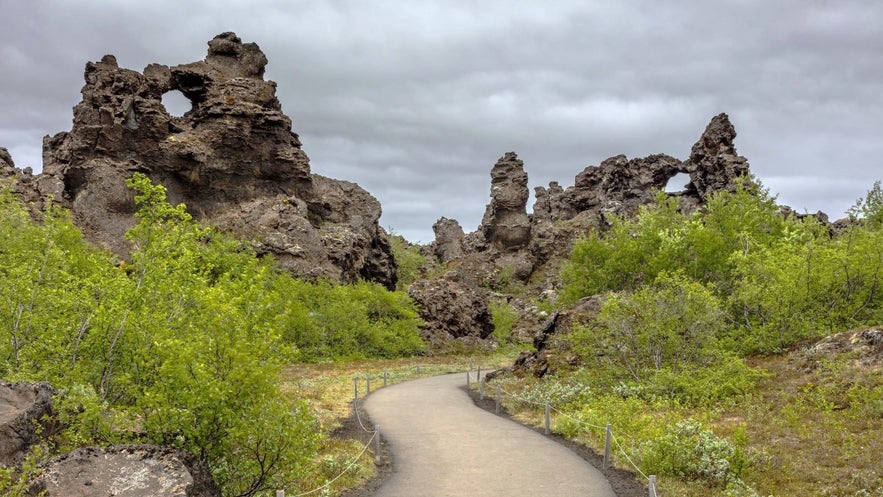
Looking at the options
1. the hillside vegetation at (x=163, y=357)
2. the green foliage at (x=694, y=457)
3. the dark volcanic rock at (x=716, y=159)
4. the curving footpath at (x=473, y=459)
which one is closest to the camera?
the hillside vegetation at (x=163, y=357)

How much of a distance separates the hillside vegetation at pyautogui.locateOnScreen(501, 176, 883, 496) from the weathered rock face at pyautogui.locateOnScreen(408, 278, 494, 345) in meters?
28.8

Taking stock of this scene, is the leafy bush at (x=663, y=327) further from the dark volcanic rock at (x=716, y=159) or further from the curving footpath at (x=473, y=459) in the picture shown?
the dark volcanic rock at (x=716, y=159)

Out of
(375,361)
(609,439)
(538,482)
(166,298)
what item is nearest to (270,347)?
(166,298)

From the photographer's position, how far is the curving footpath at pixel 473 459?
1226 cm

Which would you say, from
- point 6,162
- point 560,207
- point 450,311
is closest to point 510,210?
point 560,207

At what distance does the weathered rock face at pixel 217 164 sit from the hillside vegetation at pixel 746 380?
→ 4202 centimetres

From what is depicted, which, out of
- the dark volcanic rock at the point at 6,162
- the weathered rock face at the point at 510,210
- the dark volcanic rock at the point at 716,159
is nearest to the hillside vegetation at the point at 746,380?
the dark volcanic rock at the point at 716,159

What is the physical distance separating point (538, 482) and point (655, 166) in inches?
3932

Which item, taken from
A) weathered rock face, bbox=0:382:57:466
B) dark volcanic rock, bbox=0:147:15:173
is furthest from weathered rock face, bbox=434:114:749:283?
weathered rock face, bbox=0:382:57:466

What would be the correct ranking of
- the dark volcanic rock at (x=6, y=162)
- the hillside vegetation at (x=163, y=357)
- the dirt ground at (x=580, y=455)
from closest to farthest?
1. the hillside vegetation at (x=163, y=357)
2. the dirt ground at (x=580, y=455)
3. the dark volcanic rock at (x=6, y=162)

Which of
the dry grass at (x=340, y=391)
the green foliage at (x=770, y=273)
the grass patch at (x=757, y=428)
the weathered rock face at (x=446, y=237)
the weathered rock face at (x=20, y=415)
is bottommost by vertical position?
the dry grass at (x=340, y=391)

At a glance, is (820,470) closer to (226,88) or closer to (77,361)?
(77,361)

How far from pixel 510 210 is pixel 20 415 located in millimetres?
101291

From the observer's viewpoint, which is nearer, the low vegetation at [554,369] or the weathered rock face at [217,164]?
the low vegetation at [554,369]
